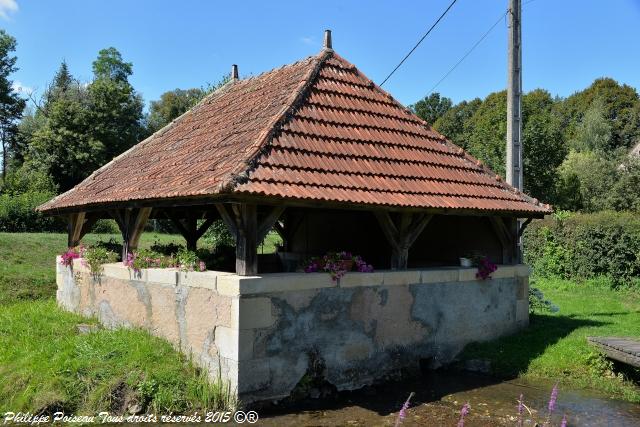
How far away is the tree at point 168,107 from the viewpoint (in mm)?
44094

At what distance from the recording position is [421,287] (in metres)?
7.79

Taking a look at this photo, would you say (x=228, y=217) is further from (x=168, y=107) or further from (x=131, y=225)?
(x=168, y=107)

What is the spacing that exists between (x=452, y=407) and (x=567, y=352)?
2573mm

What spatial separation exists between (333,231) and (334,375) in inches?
179

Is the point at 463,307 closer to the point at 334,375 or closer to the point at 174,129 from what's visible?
the point at 334,375

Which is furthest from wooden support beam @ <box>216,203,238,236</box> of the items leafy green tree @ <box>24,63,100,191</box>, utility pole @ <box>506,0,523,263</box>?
leafy green tree @ <box>24,63,100,191</box>

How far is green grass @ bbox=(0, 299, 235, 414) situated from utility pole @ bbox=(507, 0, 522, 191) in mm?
6223

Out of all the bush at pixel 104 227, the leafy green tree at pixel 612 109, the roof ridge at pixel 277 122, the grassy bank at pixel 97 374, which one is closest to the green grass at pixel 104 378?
the grassy bank at pixel 97 374

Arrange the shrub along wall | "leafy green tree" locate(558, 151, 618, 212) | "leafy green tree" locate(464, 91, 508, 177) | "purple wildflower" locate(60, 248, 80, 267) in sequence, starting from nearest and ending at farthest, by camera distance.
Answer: "purple wildflower" locate(60, 248, 80, 267) → the shrub along wall → "leafy green tree" locate(464, 91, 508, 177) → "leafy green tree" locate(558, 151, 618, 212)

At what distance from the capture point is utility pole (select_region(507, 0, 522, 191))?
31.4 ft

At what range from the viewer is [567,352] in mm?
8000

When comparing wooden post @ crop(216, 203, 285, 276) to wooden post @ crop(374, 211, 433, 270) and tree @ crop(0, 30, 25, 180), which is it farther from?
tree @ crop(0, 30, 25, 180)

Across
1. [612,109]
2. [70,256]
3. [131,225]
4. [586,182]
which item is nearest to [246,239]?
[131,225]

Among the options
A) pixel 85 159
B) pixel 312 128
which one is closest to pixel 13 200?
pixel 85 159
